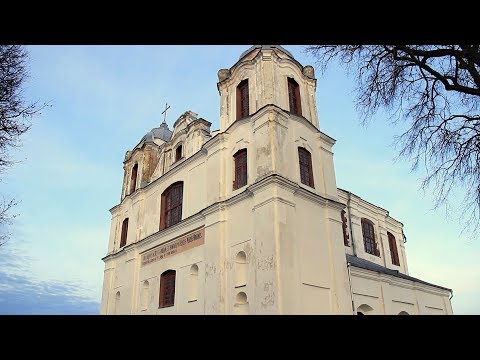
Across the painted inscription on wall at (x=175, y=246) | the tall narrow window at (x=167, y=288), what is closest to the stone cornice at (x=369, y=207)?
the painted inscription on wall at (x=175, y=246)

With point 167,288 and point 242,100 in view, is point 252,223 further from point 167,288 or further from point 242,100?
point 167,288

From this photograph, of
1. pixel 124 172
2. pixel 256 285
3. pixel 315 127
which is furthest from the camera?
pixel 124 172

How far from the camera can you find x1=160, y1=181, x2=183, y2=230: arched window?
61.1 feet

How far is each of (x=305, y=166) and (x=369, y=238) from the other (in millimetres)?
10330

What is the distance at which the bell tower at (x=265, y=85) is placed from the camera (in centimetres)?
1567

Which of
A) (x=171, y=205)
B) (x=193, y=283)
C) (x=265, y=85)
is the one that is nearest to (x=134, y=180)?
(x=171, y=205)

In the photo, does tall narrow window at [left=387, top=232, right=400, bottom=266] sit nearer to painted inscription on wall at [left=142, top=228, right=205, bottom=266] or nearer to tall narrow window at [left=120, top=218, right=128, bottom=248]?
painted inscription on wall at [left=142, top=228, right=205, bottom=266]

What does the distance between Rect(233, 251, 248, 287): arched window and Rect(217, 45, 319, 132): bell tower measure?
599 cm

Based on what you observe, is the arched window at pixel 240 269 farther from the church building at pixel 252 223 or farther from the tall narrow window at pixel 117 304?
the tall narrow window at pixel 117 304
